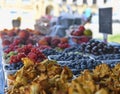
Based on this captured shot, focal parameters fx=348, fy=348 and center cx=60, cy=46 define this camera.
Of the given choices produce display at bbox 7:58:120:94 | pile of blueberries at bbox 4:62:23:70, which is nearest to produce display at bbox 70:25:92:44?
pile of blueberries at bbox 4:62:23:70

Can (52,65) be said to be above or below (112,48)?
above

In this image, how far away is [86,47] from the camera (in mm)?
3186

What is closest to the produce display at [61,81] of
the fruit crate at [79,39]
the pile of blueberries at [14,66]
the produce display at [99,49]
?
the pile of blueberries at [14,66]

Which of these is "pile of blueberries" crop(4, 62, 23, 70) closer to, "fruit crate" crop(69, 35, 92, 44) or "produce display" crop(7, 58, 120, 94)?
"produce display" crop(7, 58, 120, 94)

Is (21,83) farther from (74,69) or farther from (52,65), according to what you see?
(74,69)

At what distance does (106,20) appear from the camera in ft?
13.2

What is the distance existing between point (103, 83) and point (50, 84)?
0.70ft

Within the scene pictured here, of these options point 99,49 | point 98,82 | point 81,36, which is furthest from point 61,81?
point 81,36

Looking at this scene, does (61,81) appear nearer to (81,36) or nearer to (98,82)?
(98,82)

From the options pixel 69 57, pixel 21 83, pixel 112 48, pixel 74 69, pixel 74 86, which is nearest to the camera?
pixel 74 86

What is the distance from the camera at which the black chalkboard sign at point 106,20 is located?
3.94 metres

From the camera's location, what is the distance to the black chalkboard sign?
3.94 metres

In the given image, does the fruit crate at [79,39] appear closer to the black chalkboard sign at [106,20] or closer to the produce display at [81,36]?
the produce display at [81,36]

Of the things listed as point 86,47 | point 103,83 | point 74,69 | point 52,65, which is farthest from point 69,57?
point 103,83
